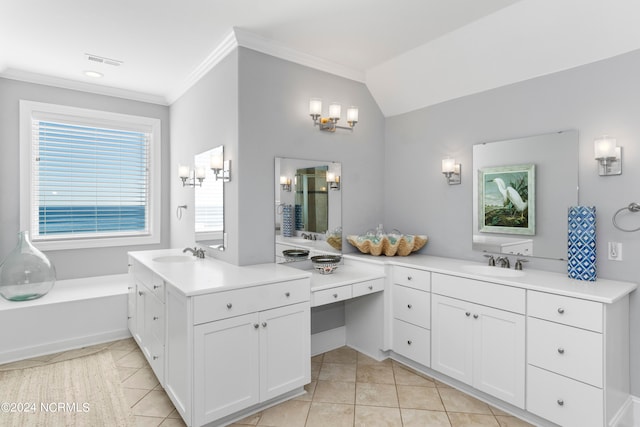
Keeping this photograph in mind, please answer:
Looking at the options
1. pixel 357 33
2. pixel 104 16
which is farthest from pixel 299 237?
pixel 104 16

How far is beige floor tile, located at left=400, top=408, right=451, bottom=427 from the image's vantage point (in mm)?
2141

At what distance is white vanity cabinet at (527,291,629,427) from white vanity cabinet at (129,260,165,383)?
2.33 metres

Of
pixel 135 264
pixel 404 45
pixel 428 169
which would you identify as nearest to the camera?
pixel 404 45

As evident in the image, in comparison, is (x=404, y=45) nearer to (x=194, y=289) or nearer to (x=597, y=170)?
(x=597, y=170)

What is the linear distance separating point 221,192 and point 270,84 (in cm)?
97

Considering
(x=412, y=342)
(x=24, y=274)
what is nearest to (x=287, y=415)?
(x=412, y=342)

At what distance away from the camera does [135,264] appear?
314 cm

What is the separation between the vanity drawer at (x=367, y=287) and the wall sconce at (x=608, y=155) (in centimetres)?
169

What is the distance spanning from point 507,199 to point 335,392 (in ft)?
6.34

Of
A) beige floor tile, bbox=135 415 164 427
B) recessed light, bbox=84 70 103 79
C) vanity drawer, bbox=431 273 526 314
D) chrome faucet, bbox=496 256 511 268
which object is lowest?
beige floor tile, bbox=135 415 164 427

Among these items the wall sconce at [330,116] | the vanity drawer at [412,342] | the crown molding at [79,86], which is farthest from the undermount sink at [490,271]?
the crown molding at [79,86]

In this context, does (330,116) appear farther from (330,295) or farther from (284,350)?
(284,350)

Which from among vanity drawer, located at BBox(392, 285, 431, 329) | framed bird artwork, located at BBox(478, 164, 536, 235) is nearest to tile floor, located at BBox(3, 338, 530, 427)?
vanity drawer, located at BBox(392, 285, 431, 329)

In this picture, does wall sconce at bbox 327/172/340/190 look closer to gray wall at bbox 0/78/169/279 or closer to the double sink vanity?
the double sink vanity
